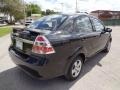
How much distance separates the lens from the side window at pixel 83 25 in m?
4.30

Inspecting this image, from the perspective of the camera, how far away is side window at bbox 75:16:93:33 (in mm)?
4296

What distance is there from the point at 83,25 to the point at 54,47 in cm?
147

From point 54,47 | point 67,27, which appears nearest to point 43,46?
point 54,47

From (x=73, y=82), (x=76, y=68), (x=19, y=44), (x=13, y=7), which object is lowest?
(x=73, y=82)

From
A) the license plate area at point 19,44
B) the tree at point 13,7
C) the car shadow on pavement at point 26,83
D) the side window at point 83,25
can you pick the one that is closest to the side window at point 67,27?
the side window at point 83,25

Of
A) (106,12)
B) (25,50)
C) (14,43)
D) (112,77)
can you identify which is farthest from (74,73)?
(106,12)

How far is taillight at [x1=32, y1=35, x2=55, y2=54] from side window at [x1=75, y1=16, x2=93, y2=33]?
1.12 meters

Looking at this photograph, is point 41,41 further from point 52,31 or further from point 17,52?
point 17,52

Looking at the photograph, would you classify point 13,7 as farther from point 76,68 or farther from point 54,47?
point 54,47

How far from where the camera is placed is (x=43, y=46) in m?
3.36

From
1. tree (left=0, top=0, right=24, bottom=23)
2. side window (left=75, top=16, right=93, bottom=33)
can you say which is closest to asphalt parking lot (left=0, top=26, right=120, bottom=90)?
side window (left=75, top=16, right=93, bottom=33)

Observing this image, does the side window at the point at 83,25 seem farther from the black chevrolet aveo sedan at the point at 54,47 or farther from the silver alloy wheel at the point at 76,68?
the silver alloy wheel at the point at 76,68

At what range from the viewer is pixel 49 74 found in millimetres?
Result: 3508

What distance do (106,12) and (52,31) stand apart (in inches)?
2032
